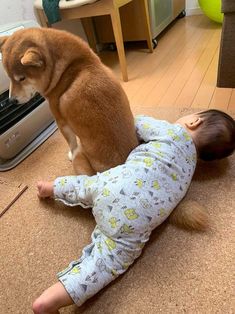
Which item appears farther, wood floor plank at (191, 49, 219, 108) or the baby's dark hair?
wood floor plank at (191, 49, 219, 108)

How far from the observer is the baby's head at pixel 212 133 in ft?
2.81

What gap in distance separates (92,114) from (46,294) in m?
0.47

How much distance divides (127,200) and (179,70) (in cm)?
125

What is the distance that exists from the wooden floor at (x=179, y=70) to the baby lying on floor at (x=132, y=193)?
0.48 m

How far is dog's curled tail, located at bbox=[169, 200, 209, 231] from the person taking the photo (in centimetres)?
77

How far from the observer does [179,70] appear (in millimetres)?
1728

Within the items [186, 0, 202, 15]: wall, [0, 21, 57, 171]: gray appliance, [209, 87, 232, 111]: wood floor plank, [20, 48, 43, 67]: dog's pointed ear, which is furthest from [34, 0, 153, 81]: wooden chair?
[186, 0, 202, 15]: wall

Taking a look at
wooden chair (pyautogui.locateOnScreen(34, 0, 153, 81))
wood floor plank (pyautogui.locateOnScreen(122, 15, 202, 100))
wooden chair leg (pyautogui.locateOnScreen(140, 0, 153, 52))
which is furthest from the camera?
wooden chair leg (pyautogui.locateOnScreen(140, 0, 153, 52))

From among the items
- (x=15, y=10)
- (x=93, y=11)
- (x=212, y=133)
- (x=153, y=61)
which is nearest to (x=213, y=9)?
(x=153, y=61)

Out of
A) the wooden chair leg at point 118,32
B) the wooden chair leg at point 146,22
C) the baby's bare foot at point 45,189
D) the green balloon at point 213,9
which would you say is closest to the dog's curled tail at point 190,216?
the baby's bare foot at point 45,189

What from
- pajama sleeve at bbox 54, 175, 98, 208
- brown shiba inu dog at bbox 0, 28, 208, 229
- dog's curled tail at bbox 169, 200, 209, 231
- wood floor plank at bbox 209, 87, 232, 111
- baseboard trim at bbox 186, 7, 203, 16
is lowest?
baseboard trim at bbox 186, 7, 203, 16

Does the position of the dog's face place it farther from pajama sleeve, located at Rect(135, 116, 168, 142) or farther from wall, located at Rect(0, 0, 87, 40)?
wall, located at Rect(0, 0, 87, 40)

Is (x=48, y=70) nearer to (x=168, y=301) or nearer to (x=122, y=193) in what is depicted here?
(x=122, y=193)

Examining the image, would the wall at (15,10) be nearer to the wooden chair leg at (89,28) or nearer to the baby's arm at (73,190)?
the wooden chair leg at (89,28)
